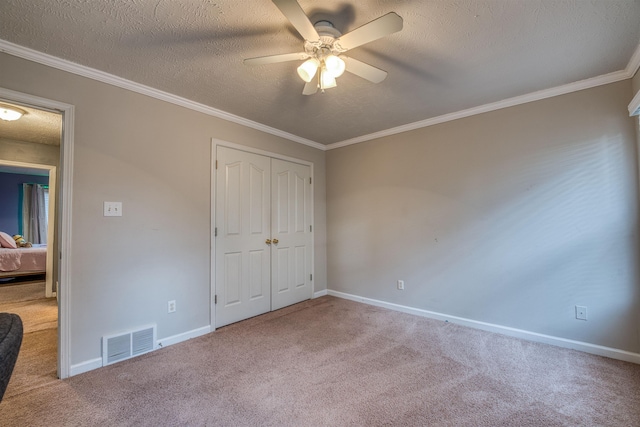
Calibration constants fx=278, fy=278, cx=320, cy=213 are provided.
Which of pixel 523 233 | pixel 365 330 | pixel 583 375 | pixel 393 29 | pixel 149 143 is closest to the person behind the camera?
pixel 393 29

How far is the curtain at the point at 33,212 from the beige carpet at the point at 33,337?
288cm

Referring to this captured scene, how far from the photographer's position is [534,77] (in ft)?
7.66

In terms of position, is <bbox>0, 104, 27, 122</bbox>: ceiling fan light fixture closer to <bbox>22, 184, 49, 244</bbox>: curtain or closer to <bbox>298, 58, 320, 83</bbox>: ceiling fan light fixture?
<bbox>298, 58, 320, 83</bbox>: ceiling fan light fixture

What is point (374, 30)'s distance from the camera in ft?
4.73

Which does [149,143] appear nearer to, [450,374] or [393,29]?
[393,29]

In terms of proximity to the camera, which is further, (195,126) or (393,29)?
(195,126)

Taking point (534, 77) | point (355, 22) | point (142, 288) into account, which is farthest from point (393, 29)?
point (142, 288)

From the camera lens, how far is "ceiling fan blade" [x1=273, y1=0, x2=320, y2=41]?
1.29 m

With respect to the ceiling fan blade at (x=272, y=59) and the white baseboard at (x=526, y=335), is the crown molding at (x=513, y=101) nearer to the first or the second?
the ceiling fan blade at (x=272, y=59)

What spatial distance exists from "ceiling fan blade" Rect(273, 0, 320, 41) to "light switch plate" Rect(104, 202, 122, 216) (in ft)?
6.59

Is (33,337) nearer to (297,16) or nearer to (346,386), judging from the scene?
(346,386)

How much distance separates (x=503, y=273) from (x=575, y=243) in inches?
24.8

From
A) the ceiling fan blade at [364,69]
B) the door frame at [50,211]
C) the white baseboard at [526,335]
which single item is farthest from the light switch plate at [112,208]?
the white baseboard at [526,335]

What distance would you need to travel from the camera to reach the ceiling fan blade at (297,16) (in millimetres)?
1294
